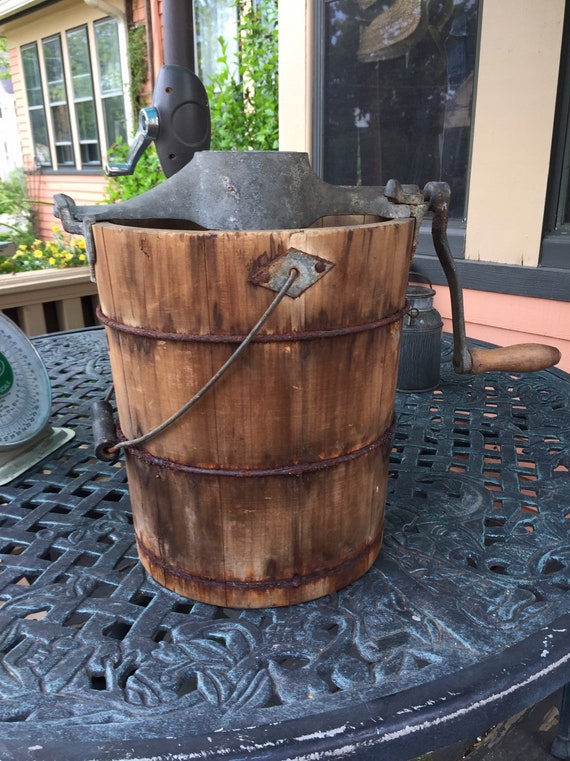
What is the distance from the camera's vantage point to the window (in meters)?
7.99

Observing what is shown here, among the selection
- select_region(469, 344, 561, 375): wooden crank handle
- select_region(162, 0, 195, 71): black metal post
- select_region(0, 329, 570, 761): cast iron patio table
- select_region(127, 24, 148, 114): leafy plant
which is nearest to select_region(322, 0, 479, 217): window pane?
select_region(162, 0, 195, 71): black metal post

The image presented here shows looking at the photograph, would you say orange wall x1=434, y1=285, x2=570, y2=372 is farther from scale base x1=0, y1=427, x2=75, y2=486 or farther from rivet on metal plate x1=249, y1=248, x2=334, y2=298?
rivet on metal plate x1=249, y1=248, x2=334, y2=298

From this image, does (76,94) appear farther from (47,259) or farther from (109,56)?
(47,259)

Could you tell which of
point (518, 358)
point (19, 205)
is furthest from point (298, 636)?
point (19, 205)

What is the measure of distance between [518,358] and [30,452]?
1.21 meters

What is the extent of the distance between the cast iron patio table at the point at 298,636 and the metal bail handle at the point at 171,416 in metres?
0.25

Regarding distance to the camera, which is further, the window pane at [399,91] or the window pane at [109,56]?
the window pane at [109,56]

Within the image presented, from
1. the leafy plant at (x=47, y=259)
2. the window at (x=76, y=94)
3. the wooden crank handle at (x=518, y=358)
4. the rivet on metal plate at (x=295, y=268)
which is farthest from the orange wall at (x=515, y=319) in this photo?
the window at (x=76, y=94)

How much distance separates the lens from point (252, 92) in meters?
4.59

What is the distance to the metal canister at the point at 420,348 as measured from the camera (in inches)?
77.4

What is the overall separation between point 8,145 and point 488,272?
1267 centimetres

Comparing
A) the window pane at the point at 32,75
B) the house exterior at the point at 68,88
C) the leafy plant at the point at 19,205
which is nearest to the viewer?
the house exterior at the point at 68,88

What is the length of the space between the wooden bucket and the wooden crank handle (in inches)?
12.2

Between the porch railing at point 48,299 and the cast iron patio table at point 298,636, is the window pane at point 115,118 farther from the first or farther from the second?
the cast iron patio table at point 298,636
